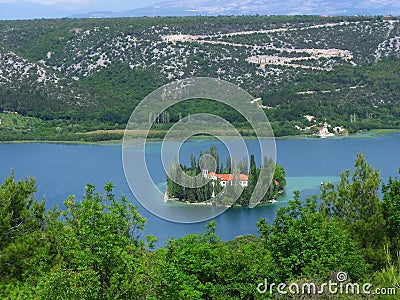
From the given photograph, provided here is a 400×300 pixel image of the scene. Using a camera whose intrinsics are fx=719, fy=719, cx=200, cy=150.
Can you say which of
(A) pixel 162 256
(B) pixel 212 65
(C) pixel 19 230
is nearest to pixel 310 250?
(A) pixel 162 256

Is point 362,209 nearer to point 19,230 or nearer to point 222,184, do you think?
point 19,230

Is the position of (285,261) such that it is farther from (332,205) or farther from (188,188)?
(188,188)

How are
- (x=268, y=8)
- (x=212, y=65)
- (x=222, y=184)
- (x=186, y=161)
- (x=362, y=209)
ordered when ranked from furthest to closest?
(x=268, y=8), (x=212, y=65), (x=186, y=161), (x=222, y=184), (x=362, y=209)

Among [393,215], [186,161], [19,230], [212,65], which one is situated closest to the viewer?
[19,230]

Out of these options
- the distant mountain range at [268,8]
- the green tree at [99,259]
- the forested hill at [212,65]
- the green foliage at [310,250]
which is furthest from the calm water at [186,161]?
the distant mountain range at [268,8]

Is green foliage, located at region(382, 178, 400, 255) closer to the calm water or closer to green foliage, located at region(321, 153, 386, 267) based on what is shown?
green foliage, located at region(321, 153, 386, 267)

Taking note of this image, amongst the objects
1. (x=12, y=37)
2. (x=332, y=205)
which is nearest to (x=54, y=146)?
(x=12, y=37)

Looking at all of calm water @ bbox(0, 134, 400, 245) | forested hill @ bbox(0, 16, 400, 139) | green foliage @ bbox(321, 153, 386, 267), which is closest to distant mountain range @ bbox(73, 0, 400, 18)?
forested hill @ bbox(0, 16, 400, 139)

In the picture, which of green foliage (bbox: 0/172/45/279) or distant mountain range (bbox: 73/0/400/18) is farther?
distant mountain range (bbox: 73/0/400/18)
